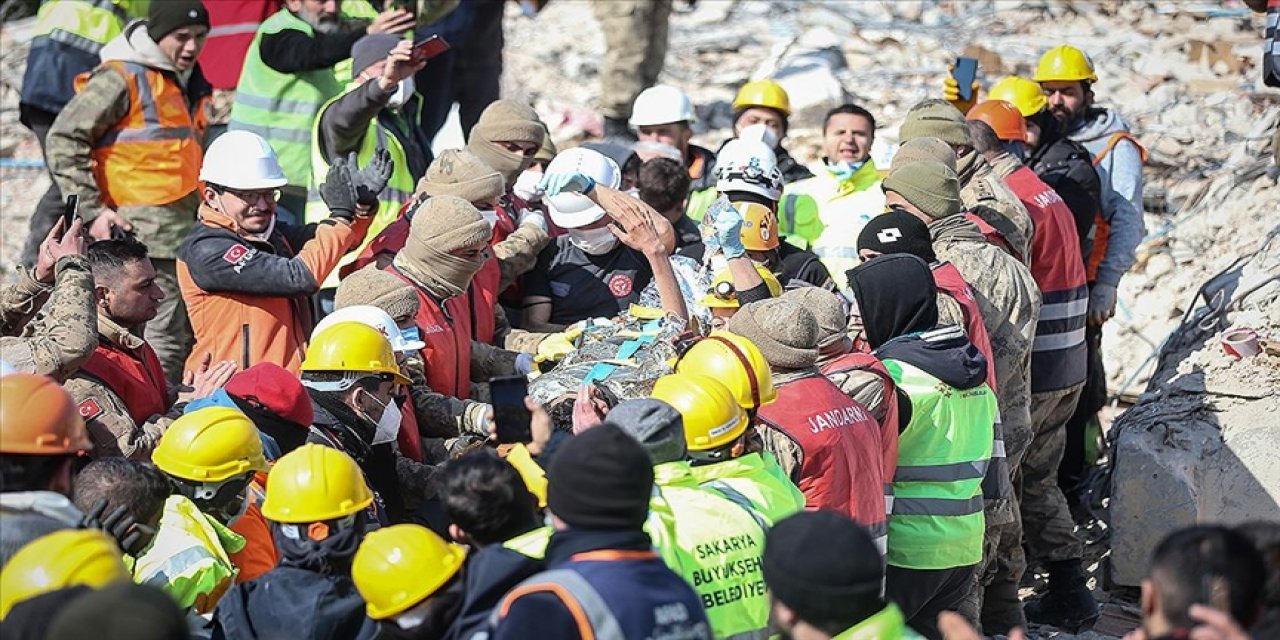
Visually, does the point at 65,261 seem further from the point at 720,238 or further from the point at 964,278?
the point at 964,278

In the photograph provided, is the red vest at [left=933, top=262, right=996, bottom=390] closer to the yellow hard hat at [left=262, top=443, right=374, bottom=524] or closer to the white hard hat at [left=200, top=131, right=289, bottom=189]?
the white hard hat at [left=200, top=131, right=289, bottom=189]

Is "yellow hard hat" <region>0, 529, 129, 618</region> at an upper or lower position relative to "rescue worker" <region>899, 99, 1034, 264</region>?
upper

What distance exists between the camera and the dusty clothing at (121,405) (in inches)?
200

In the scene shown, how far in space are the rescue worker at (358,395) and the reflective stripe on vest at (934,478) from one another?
5.94 ft

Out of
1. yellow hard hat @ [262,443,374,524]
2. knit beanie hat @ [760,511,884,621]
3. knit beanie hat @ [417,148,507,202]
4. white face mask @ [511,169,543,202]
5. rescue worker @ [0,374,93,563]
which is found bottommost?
white face mask @ [511,169,543,202]

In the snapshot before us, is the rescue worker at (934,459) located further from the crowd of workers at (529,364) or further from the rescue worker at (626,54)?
the rescue worker at (626,54)

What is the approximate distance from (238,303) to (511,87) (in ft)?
30.8

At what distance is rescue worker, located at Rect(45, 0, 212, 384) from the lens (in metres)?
7.68

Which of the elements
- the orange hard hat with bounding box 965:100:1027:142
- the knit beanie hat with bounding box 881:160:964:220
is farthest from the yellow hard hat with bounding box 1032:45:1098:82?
the knit beanie hat with bounding box 881:160:964:220

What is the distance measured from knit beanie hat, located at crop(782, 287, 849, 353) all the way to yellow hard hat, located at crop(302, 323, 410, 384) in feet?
4.79

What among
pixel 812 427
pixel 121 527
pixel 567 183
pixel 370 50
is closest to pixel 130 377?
pixel 121 527

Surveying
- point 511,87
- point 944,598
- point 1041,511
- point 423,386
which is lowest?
point 511,87

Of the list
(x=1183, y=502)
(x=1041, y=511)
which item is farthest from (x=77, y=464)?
(x=1183, y=502)

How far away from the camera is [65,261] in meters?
5.45
